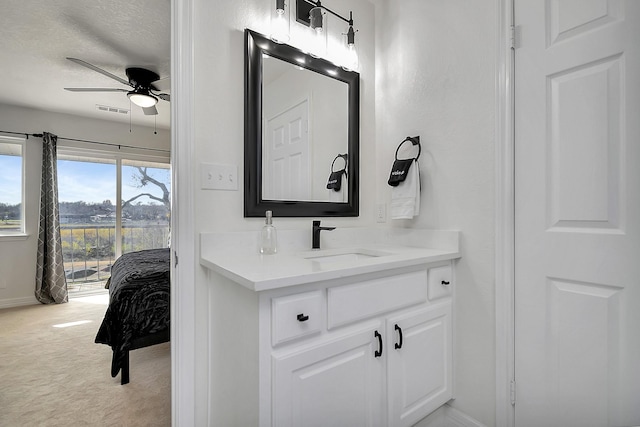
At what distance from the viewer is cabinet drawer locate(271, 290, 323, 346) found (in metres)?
0.93

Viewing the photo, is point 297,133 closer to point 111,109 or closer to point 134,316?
point 134,316

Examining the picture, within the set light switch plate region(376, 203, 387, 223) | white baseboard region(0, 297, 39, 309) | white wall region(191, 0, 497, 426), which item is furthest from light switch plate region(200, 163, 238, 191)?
white baseboard region(0, 297, 39, 309)

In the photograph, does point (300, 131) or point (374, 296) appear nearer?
point (374, 296)

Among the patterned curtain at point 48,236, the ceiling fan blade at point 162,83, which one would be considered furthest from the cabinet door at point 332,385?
the patterned curtain at point 48,236

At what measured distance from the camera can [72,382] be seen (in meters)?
2.07

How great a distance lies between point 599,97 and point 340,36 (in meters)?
1.28

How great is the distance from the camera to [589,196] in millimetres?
1154

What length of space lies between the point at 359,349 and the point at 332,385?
16 centimetres

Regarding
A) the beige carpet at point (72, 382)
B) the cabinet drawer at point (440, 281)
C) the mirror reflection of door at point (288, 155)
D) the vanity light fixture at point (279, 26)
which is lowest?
the beige carpet at point (72, 382)

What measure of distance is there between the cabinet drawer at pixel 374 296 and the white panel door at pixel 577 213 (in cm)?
46

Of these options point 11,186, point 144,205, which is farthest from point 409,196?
point 11,186

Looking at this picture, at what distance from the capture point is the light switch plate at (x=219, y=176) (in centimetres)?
130

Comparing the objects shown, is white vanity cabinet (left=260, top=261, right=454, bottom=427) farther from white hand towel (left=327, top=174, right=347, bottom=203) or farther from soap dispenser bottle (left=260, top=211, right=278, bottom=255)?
white hand towel (left=327, top=174, right=347, bottom=203)

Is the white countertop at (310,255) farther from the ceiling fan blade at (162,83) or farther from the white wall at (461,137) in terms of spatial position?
the ceiling fan blade at (162,83)
